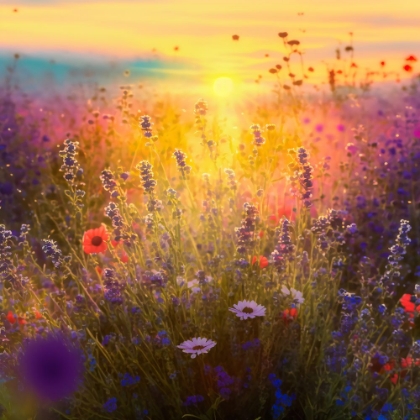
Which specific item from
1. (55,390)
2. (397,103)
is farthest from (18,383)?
(397,103)

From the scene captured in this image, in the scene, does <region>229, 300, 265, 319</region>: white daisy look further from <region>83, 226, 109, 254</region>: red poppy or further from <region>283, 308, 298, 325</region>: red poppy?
<region>83, 226, 109, 254</region>: red poppy

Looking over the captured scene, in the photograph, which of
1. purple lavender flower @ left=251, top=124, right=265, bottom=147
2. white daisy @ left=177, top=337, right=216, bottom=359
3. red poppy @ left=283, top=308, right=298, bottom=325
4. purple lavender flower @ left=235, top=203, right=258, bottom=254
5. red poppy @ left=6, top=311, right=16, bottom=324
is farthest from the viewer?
red poppy @ left=6, top=311, right=16, bottom=324

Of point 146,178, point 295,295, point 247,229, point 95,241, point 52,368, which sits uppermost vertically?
point 146,178

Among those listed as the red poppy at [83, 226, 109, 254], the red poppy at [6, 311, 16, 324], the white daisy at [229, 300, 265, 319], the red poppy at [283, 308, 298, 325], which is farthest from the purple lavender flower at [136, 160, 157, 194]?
the red poppy at [6, 311, 16, 324]

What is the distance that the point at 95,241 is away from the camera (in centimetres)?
336

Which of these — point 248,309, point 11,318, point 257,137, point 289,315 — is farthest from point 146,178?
point 11,318

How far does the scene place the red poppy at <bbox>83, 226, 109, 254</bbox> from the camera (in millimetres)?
3330

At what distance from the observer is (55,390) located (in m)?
2.72

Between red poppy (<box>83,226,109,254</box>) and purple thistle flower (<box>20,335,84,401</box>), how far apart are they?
614 millimetres

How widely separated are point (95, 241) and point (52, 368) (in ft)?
2.61

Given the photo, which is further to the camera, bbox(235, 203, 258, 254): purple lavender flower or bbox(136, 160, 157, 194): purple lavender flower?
bbox(235, 203, 258, 254): purple lavender flower

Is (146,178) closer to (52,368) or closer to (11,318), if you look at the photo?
(52,368)

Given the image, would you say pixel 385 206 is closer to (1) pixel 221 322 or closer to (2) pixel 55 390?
(1) pixel 221 322

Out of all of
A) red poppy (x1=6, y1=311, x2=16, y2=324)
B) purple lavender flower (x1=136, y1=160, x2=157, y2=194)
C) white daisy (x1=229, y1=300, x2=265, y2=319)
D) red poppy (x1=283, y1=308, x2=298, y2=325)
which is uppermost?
purple lavender flower (x1=136, y1=160, x2=157, y2=194)
